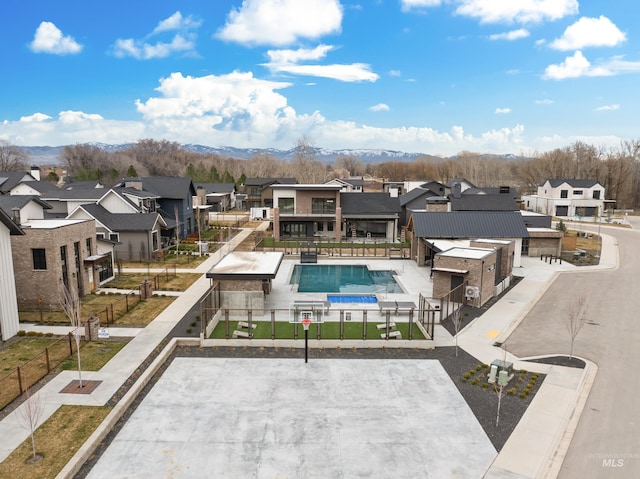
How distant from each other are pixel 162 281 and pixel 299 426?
20736 mm

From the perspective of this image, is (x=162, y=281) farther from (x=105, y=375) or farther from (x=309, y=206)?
(x=309, y=206)

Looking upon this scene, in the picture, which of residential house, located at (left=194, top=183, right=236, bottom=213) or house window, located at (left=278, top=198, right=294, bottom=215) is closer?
house window, located at (left=278, top=198, right=294, bottom=215)

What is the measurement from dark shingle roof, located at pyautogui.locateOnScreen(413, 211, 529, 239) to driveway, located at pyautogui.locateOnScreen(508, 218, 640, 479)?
5314 millimetres

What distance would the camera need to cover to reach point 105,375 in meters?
A: 16.3

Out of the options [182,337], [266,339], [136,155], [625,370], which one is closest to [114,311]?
[182,337]

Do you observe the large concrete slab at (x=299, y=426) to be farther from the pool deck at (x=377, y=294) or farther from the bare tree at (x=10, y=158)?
the bare tree at (x=10, y=158)

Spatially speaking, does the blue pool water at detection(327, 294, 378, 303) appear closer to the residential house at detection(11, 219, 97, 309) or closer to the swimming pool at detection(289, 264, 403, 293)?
the swimming pool at detection(289, 264, 403, 293)

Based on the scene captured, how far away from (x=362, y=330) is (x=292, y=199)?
30280 millimetres

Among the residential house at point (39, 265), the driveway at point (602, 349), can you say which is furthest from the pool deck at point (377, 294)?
the residential house at point (39, 265)

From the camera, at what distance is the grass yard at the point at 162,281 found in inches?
1165

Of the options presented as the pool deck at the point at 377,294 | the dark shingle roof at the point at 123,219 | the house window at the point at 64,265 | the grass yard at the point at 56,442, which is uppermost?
the dark shingle roof at the point at 123,219

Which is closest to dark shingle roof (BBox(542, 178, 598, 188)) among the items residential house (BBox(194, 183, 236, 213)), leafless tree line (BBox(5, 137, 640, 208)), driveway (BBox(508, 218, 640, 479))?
leafless tree line (BBox(5, 137, 640, 208))

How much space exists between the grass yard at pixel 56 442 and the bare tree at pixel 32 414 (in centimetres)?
17

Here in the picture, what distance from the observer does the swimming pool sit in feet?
98.7
